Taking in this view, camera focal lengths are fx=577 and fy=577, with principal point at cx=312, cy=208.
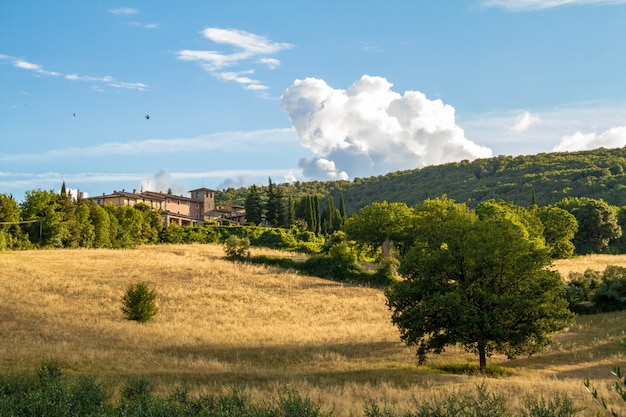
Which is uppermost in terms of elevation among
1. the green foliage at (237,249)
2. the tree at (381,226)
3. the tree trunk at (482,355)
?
the tree at (381,226)

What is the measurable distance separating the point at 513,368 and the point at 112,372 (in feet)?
66.8

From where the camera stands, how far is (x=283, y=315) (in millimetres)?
48094

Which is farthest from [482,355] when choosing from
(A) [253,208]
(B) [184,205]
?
(B) [184,205]

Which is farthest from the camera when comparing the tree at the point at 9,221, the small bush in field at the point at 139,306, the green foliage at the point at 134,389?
the tree at the point at 9,221

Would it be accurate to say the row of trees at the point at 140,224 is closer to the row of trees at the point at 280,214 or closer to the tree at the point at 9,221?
the tree at the point at 9,221

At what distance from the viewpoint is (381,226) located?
82312 mm

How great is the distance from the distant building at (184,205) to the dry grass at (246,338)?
183ft

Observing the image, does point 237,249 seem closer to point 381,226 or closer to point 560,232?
point 381,226

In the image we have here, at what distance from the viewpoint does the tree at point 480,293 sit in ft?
92.8

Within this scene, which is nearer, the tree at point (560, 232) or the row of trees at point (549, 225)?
the row of trees at point (549, 225)

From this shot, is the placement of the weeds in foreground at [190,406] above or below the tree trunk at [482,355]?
above

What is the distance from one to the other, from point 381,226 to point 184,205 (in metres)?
71.4

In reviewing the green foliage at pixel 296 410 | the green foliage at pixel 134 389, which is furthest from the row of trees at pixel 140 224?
the green foliage at pixel 296 410

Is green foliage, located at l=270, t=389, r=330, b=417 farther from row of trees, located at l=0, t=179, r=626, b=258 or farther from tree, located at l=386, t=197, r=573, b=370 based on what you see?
row of trees, located at l=0, t=179, r=626, b=258
